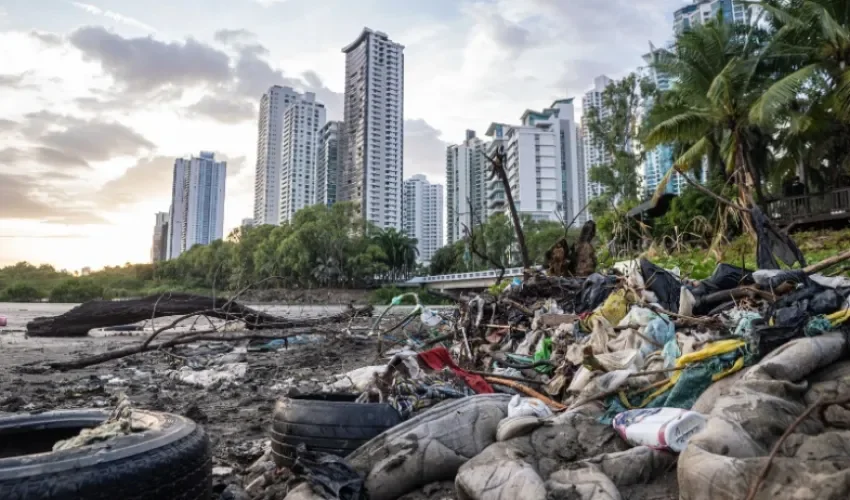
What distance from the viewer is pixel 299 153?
82188 mm

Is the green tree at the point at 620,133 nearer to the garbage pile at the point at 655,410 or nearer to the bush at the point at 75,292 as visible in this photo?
the garbage pile at the point at 655,410

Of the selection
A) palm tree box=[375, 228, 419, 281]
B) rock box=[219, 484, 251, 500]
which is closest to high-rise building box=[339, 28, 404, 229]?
palm tree box=[375, 228, 419, 281]

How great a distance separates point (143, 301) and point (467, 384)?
8617mm

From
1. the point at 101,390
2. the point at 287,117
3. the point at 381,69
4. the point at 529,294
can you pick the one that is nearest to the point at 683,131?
the point at 529,294

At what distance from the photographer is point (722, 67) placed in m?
18.1

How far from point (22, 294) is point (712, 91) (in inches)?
2072

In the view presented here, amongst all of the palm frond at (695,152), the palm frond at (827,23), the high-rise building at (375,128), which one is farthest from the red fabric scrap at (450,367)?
the high-rise building at (375,128)

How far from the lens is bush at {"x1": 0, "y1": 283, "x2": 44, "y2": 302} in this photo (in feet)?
145

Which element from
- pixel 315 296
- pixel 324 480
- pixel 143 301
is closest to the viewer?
pixel 324 480

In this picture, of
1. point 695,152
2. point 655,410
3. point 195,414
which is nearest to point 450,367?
point 655,410

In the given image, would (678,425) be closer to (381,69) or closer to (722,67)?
(722,67)

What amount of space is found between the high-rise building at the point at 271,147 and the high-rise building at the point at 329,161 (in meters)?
7.76

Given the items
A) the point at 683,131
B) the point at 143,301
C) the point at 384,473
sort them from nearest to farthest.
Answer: the point at 384,473 → the point at 143,301 → the point at 683,131

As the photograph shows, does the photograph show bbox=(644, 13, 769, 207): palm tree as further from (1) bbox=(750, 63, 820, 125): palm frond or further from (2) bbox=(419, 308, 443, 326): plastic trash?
(2) bbox=(419, 308, 443, 326): plastic trash
